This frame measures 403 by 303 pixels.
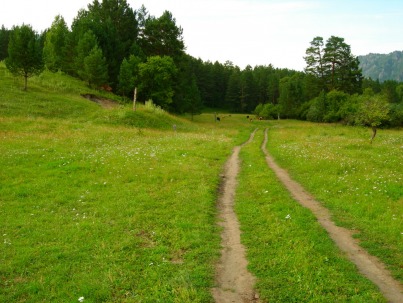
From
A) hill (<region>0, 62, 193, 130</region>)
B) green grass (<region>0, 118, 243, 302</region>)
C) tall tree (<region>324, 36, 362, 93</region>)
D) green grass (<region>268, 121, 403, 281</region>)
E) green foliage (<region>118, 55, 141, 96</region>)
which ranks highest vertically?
tall tree (<region>324, 36, 362, 93</region>)

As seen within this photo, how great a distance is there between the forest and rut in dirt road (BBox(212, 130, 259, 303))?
89.0ft

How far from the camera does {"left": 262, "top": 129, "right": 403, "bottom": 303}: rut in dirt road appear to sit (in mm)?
7828

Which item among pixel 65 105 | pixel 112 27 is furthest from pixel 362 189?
pixel 112 27

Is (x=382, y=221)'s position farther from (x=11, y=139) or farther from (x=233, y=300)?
(x=11, y=139)

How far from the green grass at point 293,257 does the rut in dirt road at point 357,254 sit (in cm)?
29

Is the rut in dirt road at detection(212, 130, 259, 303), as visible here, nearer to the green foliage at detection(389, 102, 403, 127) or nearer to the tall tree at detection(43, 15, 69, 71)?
the tall tree at detection(43, 15, 69, 71)

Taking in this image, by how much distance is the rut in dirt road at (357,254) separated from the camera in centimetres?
783

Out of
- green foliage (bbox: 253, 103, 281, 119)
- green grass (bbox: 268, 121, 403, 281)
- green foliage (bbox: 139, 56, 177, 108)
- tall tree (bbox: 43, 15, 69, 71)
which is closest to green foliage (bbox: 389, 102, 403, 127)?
green foliage (bbox: 253, 103, 281, 119)

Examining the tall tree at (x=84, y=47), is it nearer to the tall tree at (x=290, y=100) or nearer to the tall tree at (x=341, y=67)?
the tall tree at (x=341, y=67)

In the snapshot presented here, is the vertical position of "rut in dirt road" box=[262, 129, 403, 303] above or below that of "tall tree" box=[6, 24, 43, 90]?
below

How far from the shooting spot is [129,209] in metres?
13.1

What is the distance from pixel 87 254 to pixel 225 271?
4.11 meters

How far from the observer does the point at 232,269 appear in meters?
8.85

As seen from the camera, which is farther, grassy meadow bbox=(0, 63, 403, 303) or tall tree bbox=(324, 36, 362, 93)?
tall tree bbox=(324, 36, 362, 93)
